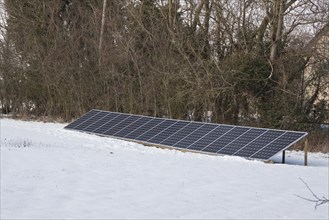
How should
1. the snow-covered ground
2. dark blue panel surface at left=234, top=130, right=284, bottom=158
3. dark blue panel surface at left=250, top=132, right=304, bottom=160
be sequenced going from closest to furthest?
the snow-covered ground → dark blue panel surface at left=250, top=132, right=304, bottom=160 → dark blue panel surface at left=234, top=130, right=284, bottom=158

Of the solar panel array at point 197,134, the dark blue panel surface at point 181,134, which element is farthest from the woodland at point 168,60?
the dark blue panel surface at point 181,134

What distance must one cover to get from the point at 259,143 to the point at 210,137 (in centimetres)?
184

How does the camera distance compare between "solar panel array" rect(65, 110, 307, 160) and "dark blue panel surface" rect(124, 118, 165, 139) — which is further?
"dark blue panel surface" rect(124, 118, 165, 139)

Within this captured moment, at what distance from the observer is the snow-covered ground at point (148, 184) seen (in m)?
8.73

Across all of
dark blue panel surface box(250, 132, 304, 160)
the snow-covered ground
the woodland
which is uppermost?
the woodland

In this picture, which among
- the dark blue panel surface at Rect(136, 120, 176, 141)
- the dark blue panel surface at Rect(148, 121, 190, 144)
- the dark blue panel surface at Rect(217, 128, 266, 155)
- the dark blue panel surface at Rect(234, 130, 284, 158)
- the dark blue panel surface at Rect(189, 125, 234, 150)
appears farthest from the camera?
the dark blue panel surface at Rect(136, 120, 176, 141)

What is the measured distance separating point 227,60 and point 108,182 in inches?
481

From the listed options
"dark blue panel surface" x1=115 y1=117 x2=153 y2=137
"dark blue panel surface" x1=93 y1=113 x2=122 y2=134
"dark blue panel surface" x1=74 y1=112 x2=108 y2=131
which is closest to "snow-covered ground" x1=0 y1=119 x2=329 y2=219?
"dark blue panel surface" x1=115 y1=117 x2=153 y2=137

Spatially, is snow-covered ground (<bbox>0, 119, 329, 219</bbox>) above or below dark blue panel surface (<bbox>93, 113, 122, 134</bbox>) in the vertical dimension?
below

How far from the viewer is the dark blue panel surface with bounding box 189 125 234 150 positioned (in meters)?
15.7

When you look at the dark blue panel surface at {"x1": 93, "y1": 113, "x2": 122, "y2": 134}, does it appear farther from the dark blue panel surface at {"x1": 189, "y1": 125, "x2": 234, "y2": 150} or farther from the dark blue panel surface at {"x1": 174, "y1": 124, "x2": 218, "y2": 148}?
the dark blue panel surface at {"x1": 189, "y1": 125, "x2": 234, "y2": 150}

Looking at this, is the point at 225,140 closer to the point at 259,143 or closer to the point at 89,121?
the point at 259,143

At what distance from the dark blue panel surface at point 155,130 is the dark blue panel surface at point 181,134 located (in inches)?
33.7

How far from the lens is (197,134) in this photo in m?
16.6
